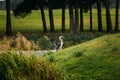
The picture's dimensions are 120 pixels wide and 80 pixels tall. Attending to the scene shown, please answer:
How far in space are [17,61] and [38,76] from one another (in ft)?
2.52

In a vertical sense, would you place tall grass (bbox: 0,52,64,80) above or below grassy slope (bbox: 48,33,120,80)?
above

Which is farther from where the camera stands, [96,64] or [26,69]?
[96,64]

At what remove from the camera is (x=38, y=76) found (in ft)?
35.1

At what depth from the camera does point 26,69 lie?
10891mm

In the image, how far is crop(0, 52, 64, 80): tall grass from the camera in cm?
1068

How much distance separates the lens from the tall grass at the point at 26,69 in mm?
10680

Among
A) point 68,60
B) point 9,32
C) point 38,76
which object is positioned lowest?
point 9,32

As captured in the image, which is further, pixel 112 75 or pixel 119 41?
pixel 119 41

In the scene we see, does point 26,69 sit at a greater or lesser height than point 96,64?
greater

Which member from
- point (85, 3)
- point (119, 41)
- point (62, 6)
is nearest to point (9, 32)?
point (62, 6)

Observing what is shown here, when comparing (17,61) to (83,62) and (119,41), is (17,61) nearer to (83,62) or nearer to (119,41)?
(83,62)

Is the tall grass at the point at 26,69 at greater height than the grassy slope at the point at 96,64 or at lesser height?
greater

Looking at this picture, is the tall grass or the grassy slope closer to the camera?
the tall grass

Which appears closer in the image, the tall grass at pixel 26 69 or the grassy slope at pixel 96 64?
the tall grass at pixel 26 69
